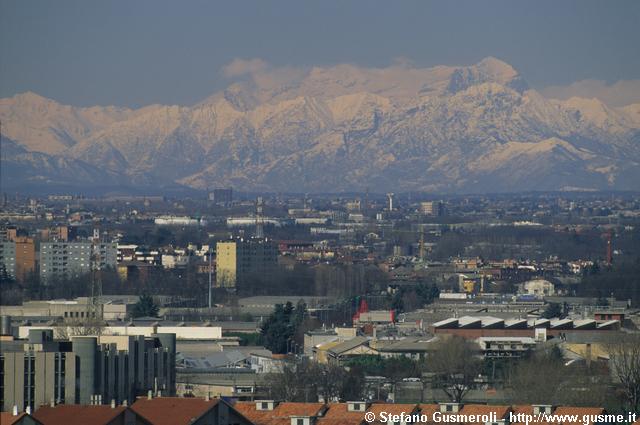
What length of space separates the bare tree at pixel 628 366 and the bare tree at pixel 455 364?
2.20 metres

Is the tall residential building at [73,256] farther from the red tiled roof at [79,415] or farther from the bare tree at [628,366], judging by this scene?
the red tiled roof at [79,415]

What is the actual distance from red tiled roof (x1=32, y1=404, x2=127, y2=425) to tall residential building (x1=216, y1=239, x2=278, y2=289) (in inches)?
2261

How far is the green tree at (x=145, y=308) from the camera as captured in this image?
58219 millimetres

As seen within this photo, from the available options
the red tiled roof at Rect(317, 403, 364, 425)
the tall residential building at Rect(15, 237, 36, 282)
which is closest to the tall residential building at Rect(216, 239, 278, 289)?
the tall residential building at Rect(15, 237, 36, 282)

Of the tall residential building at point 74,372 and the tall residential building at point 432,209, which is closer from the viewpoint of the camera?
the tall residential building at point 74,372

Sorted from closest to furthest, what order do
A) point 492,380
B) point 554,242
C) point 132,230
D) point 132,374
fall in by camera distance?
1. point 132,374
2. point 492,380
3. point 554,242
4. point 132,230

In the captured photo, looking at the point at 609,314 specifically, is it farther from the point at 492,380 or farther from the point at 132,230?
the point at 132,230

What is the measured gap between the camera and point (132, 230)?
11762cm

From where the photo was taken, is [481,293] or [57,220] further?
[57,220]

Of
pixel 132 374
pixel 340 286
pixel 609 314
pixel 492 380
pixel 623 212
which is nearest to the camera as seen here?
pixel 132 374

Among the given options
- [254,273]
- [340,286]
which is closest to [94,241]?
[254,273]

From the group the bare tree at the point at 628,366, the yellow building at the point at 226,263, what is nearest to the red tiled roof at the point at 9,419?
the bare tree at the point at 628,366

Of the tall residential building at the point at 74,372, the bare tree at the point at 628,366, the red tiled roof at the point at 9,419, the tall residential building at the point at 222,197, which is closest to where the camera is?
the red tiled roof at the point at 9,419

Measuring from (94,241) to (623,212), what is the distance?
5118 centimetres
